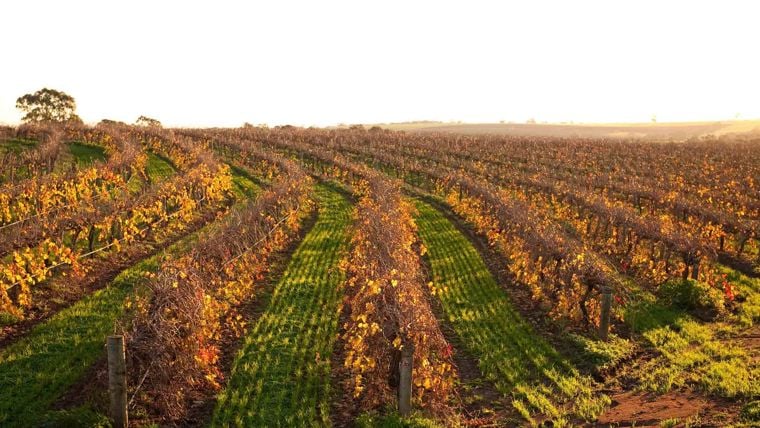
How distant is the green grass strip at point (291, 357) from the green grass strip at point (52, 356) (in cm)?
295

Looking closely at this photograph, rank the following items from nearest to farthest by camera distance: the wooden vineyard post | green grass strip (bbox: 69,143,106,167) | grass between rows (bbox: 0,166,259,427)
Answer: the wooden vineyard post → grass between rows (bbox: 0,166,259,427) → green grass strip (bbox: 69,143,106,167)

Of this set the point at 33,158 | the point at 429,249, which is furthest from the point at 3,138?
the point at 429,249

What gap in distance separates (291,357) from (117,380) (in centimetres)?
389

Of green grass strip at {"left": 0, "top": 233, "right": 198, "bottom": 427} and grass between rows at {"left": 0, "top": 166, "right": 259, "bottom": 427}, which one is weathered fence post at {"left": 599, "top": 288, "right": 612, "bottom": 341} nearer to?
grass between rows at {"left": 0, "top": 166, "right": 259, "bottom": 427}

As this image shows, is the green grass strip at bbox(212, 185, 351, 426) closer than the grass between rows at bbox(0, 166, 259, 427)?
No

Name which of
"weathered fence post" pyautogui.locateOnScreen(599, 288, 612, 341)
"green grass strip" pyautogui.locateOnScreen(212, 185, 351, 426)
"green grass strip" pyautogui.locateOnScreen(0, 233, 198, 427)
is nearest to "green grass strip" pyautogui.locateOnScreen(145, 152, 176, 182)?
"green grass strip" pyautogui.locateOnScreen(212, 185, 351, 426)

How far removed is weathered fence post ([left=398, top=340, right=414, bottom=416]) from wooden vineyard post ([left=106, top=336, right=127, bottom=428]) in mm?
4457

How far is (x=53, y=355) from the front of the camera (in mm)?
11047

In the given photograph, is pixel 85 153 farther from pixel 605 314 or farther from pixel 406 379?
pixel 605 314

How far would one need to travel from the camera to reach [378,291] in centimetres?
1023

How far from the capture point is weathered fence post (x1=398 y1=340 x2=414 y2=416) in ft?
30.4

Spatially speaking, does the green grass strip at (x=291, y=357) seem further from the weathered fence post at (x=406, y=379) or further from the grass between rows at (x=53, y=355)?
the grass between rows at (x=53, y=355)

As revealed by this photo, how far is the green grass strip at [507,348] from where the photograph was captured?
10289mm

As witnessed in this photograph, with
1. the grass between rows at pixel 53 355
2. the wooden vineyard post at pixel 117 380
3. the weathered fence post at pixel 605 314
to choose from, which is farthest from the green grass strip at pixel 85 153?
the weathered fence post at pixel 605 314
